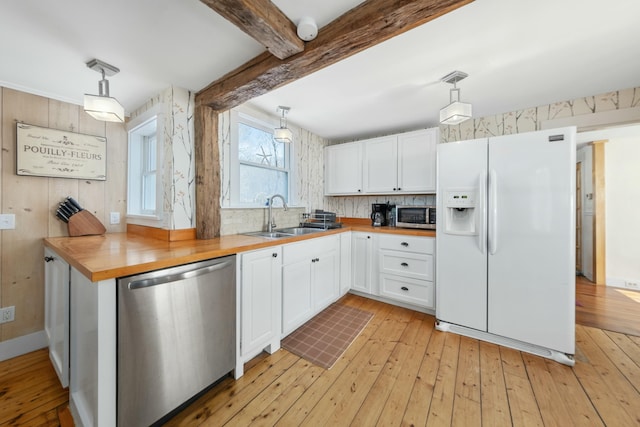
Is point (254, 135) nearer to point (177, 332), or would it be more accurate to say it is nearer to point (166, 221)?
point (166, 221)

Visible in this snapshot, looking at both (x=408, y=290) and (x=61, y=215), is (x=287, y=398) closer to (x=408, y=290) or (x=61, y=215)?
(x=408, y=290)

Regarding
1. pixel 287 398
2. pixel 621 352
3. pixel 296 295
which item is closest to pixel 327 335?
pixel 296 295

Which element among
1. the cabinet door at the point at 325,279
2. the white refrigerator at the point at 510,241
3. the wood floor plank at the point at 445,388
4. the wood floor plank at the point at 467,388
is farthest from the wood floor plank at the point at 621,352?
the cabinet door at the point at 325,279

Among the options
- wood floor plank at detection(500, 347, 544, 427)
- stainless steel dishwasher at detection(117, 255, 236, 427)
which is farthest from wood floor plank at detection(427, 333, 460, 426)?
stainless steel dishwasher at detection(117, 255, 236, 427)

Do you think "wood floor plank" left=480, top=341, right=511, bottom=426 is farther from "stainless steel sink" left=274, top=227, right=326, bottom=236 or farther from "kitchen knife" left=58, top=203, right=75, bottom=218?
"kitchen knife" left=58, top=203, right=75, bottom=218

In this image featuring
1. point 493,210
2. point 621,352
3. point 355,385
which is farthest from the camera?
point 493,210

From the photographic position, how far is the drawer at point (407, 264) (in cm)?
243

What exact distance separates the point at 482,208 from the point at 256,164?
2.26 meters

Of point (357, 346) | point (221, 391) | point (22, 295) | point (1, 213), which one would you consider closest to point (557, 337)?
point (357, 346)

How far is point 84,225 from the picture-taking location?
78.5 inches

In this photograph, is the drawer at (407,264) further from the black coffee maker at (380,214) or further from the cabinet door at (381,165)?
the cabinet door at (381,165)

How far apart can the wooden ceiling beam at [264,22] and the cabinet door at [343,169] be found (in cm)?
209

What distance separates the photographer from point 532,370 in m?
1.65

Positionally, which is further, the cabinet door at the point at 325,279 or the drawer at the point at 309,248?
the cabinet door at the point at 325,279
